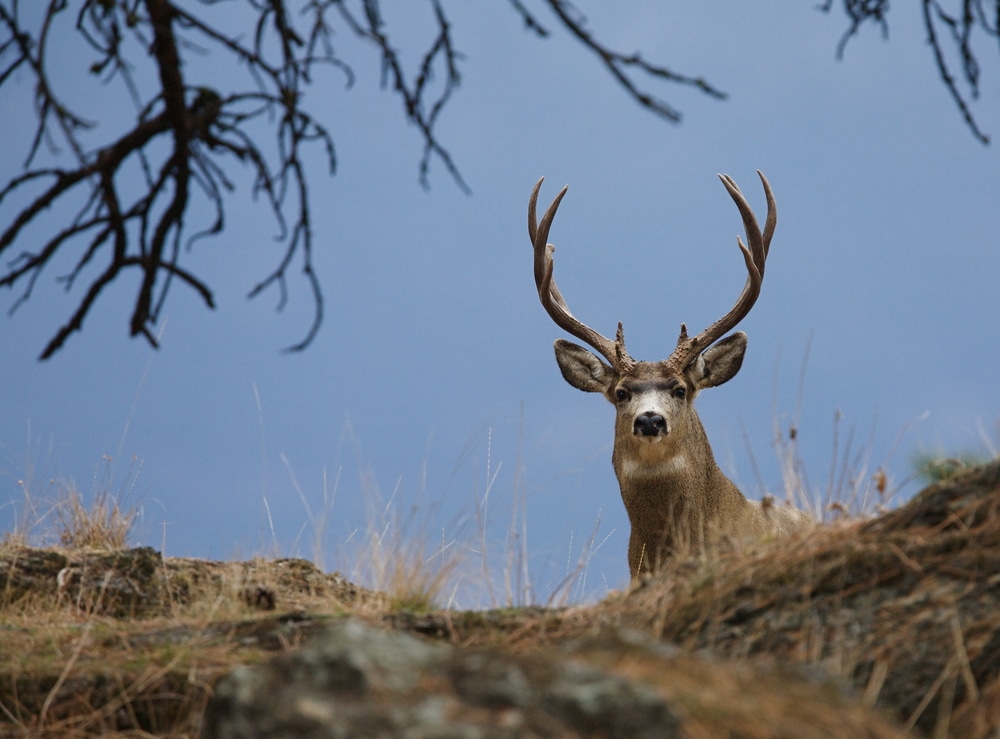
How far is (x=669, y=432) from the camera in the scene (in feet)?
28.5

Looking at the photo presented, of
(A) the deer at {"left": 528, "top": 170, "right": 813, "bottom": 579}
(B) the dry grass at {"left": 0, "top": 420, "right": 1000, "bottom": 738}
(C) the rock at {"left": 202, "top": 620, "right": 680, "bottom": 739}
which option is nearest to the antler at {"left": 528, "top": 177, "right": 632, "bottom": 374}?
(A) the deer at {"left": 528, "top": 170, "right": 813, "bottom": 579}

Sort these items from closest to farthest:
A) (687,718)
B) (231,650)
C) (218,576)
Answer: (687,718), (231,650), (218,576)

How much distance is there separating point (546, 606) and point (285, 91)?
8.39 feet

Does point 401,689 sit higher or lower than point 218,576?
lower

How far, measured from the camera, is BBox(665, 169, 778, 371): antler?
9109mm

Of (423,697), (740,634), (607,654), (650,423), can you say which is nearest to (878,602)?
(740,634)

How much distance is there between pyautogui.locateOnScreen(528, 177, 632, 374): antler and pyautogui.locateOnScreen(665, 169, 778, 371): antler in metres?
0.38

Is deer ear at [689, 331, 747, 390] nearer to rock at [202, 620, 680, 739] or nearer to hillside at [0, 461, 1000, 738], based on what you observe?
hillside at [0, 461, 1000, 738]

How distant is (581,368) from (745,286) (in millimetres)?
1438

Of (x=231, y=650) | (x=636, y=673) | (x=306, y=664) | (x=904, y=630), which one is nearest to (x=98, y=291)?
(x=231, y=650)

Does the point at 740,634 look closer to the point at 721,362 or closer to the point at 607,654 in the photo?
the point at 607,654

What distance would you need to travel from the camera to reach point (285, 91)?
516cm

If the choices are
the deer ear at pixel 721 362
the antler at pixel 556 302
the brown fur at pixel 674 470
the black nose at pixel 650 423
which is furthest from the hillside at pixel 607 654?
the deer ear at pixel 721 362

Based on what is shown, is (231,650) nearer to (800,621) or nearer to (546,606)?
(546,606)
